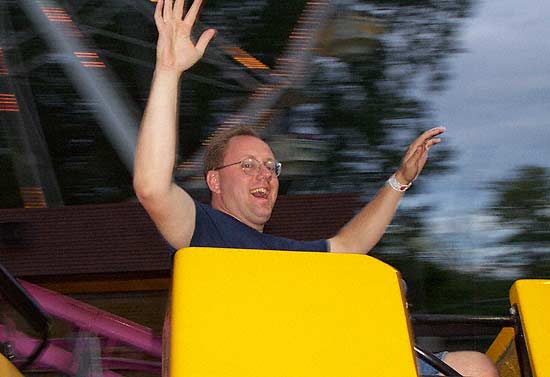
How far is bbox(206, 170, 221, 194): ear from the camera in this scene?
2.04 meters

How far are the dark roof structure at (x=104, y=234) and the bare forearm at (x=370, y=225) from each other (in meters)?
2.31

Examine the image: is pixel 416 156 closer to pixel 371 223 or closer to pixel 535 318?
pixel 371 223

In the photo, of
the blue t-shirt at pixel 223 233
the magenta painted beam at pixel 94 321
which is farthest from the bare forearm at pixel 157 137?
the magenta painted beam at pixel 94 321

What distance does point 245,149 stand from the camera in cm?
201

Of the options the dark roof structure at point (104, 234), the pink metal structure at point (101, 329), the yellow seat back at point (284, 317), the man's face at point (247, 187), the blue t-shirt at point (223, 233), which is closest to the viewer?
the yellow seat back at point (284, 317)

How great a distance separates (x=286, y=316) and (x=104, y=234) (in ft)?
10.6

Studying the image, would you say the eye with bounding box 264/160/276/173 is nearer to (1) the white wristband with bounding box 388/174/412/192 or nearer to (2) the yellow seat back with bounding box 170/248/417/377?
(1) the white wristband with bounding box 388/174/412/192

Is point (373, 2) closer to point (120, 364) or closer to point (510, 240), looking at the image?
point (510, 240)

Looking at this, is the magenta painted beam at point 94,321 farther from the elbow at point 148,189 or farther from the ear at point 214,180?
the elbow at point 148,189

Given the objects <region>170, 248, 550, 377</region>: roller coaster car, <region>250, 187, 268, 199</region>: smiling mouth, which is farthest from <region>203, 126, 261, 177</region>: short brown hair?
<region>170, 248, 550, 377</region>: roller coaster car

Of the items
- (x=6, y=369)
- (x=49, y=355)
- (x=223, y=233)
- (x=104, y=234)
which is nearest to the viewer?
(x=6, y=369)

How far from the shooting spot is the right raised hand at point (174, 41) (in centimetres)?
168

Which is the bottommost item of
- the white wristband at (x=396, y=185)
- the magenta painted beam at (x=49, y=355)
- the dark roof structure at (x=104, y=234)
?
the white wristband at (x=396, y=185)

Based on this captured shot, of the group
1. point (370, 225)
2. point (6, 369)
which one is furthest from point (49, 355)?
point (6, 369)
